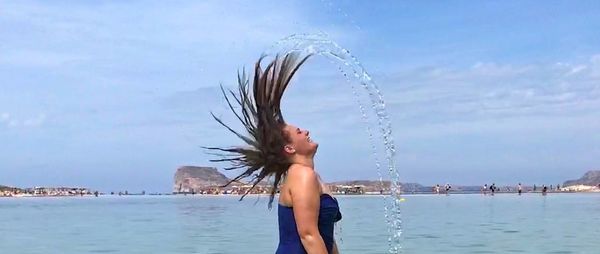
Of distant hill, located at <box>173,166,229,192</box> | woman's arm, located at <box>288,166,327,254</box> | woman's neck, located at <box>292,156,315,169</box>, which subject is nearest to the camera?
woman's arm, located at <box>288,166,327,254</box>

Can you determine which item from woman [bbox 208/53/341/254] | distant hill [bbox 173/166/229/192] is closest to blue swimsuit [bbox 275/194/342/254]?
woman [bbox 208/53/341/254]

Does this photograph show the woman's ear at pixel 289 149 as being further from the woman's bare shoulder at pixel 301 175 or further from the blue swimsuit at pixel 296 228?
the blue swimsuit at pixel 296 228

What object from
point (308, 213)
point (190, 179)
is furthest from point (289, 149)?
point (190, 179)

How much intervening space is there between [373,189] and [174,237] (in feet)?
413

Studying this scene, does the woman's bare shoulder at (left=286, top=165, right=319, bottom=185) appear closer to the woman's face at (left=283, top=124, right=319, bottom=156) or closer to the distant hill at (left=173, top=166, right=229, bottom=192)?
the woman's face at (left=283, top=124, right=319, bottom=156)

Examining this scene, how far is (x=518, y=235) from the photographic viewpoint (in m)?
24.2

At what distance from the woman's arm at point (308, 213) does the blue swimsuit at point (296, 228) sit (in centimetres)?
6

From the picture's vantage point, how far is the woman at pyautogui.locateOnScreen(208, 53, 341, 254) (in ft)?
14.5

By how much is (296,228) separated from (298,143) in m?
0.45

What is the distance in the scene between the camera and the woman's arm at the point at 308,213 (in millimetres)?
4398

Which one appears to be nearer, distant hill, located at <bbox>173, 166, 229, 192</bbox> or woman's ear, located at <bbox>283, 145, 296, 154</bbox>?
woman's ear, located at <bbox>283, 145, 296, 154</bbox>

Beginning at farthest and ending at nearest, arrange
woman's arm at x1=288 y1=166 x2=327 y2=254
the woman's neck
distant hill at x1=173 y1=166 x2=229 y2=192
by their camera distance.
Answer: distant hill at x1=173 y1=166 x2=229 y2=192 < the woman's neck < woman's arm at x1=288 y1=166 x2=327 y2=254

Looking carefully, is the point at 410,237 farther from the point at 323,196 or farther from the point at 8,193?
the point at 8,193

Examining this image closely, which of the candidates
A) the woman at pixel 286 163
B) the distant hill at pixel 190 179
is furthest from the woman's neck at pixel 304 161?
the distant hill at pixel 190 179
